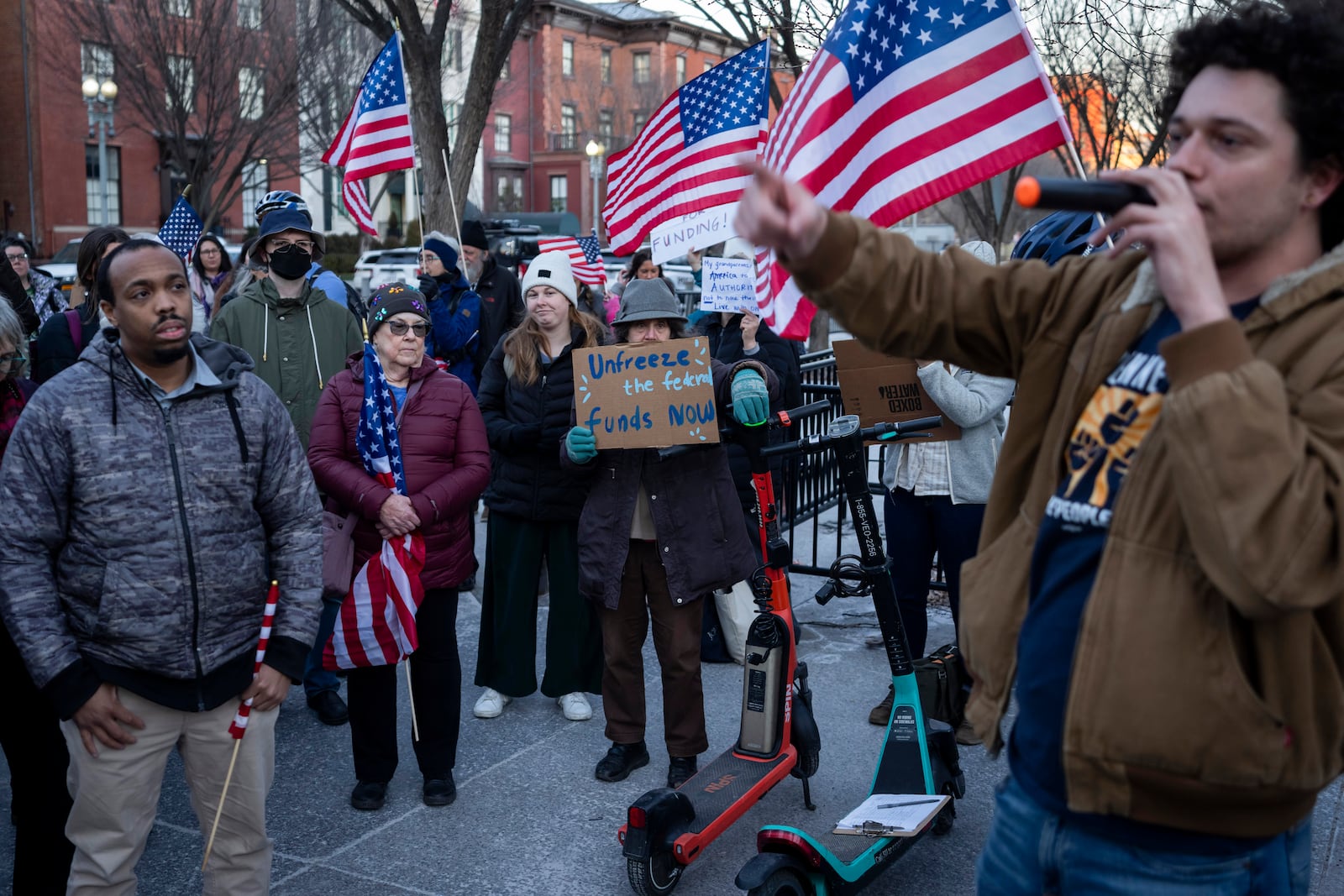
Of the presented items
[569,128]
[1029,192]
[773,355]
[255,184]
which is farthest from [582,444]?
[569,128]

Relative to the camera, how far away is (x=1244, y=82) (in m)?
1.71

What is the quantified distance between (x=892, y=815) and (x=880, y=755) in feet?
1.05

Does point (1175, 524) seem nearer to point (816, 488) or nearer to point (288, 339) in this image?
point (288, 339)

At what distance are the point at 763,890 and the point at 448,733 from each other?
1.76 metres

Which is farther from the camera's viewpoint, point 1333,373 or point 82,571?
point 82,571

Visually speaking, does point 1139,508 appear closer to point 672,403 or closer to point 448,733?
point 672,403

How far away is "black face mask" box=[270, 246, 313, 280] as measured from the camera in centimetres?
586

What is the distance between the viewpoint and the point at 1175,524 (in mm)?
1657

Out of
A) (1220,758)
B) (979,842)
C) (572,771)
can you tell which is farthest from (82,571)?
(979,842)

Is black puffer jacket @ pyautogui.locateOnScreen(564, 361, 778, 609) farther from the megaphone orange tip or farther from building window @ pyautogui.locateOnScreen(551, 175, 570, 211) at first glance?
building window @ pyautogui.locateOnScreen(551, 175, 570, 211)

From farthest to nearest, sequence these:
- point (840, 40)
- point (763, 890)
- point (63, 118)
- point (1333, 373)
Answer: point (63, 118) < point (840, 40) < point (763, 890) < point (1333, 373)

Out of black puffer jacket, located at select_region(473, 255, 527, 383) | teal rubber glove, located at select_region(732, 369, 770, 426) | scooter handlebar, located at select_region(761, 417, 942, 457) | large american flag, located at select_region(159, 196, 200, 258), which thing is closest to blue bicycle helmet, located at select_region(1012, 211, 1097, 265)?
scooter handlebar, located at select_region(761, 417, 942, 457)

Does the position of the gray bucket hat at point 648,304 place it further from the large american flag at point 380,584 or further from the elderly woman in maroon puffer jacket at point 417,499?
the large american flag at point 380,584

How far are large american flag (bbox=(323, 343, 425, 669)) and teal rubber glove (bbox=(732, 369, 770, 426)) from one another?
132 cm
